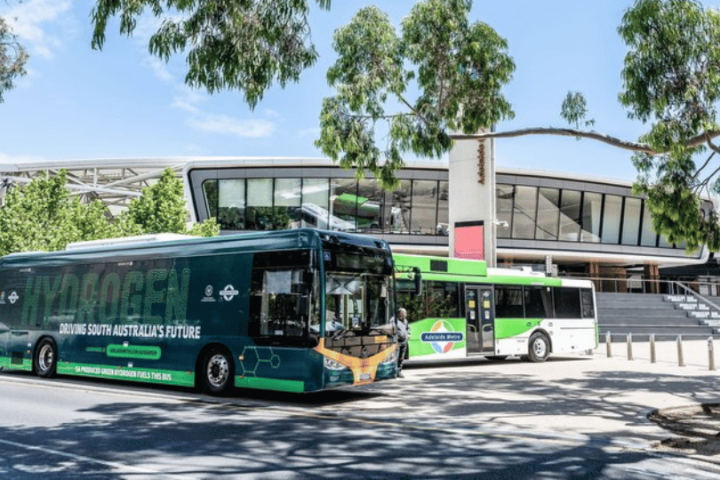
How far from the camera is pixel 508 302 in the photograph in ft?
67.9

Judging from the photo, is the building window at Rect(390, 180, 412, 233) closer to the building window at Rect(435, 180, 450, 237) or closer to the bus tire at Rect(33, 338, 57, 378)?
the building window at Rect(435, 180, 450, 237)

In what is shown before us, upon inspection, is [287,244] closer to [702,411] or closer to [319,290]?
[319,290]

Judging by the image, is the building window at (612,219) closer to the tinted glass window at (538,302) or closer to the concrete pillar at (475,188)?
the concrete pillar at (475,188)

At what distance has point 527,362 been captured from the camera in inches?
843

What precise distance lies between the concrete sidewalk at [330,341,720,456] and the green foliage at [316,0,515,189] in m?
4.81

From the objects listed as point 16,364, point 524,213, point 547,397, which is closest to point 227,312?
point 547,397

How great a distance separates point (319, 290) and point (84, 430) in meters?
4.27

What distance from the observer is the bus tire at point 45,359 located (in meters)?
15.6

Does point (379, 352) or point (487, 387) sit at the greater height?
point (379, 352)

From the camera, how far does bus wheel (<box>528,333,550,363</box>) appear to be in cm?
2136

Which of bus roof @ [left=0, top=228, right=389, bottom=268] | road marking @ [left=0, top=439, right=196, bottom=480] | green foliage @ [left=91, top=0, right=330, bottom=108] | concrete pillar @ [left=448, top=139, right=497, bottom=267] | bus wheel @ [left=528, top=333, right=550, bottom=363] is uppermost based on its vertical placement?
concrete pillar @ [left=448, top=139, right=497, bottom=267]

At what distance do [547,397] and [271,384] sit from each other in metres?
5.41

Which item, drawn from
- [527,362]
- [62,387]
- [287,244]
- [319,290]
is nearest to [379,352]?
[319,290]

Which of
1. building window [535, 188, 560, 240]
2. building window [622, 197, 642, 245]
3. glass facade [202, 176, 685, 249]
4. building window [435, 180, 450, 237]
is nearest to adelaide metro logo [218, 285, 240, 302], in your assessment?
glass facade [202, 176, 685, 249]
